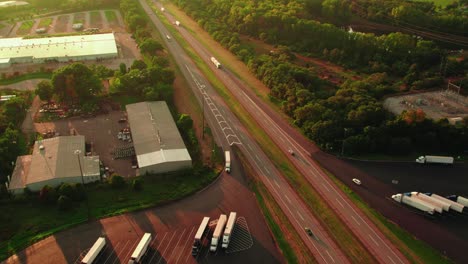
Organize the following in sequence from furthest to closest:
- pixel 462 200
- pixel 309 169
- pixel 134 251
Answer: pixel 309 169
pixel 462 200
pixel 134 251

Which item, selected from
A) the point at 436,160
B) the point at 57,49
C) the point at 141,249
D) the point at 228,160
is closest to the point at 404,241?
the point at 436,160

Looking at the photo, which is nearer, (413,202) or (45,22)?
(413,202)

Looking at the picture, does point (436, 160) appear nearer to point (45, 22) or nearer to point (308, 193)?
point (308, 193)

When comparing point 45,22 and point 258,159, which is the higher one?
point 45,22

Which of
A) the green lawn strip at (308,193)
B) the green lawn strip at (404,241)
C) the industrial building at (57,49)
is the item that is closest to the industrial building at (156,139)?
the green lawn strip at (308,193)

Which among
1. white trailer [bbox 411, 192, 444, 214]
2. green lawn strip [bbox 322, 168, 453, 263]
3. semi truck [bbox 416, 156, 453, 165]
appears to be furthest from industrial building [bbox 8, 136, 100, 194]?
semi truck [bbox 416, 156, 453, 165]
